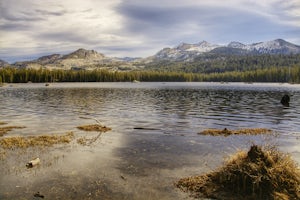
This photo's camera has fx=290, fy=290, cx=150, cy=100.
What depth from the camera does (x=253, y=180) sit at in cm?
1623

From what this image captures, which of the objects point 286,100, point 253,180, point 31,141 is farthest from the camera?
point 286,100

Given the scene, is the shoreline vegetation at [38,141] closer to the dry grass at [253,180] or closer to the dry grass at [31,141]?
the dry grass at [31,141]

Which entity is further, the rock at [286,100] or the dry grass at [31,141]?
the rock at [286,100]

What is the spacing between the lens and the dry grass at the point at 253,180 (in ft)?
52.0

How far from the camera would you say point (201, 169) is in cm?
2108

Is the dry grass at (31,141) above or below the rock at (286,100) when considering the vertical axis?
below

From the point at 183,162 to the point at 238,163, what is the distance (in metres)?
6.34

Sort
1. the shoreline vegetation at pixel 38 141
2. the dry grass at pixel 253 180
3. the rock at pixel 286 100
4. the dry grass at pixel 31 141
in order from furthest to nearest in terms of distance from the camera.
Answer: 1. the rock at pixel 286 100
2. the shoreline vegetation at pixel 38 141
3. the dry grass at pixel 31 141
4. the dry grass at pixel 253 180

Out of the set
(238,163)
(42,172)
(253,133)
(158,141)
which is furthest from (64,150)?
A: (253,133)

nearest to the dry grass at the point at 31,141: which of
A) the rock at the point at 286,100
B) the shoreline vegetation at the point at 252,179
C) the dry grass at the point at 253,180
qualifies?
the shoreline vegetation at the point at 252,179

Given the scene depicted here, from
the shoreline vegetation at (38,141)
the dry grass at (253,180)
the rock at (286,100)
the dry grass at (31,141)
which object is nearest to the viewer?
the dry grass at (253,180)

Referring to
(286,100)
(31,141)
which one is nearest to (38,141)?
(31,141)

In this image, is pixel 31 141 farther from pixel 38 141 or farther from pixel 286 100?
pixel 286 100

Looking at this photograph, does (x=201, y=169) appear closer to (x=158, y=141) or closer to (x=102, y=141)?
A: (x=158, y=141)
